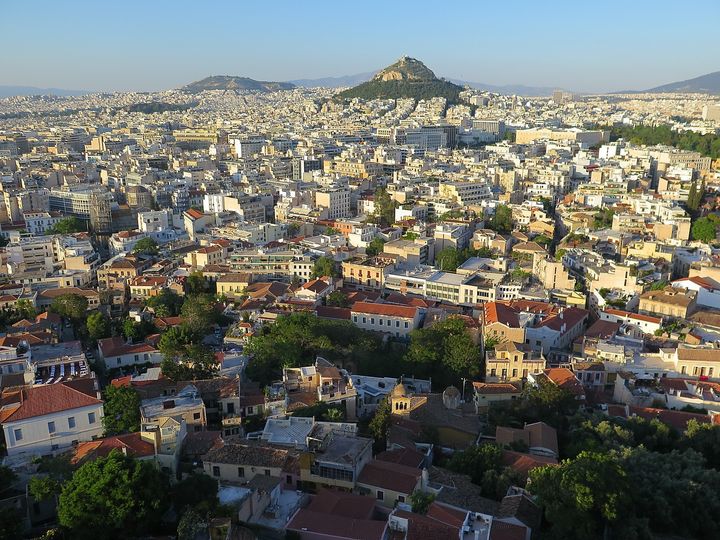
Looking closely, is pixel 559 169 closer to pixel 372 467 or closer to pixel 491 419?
pixel 491 419

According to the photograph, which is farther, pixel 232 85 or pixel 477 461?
pixel 232 85

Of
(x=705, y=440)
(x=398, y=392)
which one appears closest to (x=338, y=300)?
(x=398, y=392)

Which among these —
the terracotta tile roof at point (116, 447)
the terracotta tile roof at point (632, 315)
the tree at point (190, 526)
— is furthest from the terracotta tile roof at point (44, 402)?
the terracotta tile roof at point (632, 315)

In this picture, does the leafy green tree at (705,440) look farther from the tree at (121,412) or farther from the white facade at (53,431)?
the white facade at (53,431)

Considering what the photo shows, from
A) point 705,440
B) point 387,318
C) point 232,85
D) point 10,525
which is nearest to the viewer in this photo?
point 10,525

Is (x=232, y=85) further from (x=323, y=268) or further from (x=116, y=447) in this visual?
(x=116, y=447)

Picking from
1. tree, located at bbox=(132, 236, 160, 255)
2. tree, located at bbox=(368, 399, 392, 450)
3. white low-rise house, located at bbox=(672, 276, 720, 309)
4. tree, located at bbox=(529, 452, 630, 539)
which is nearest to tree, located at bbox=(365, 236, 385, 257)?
tree, located at bbox=(132, 236, 160, 255)
